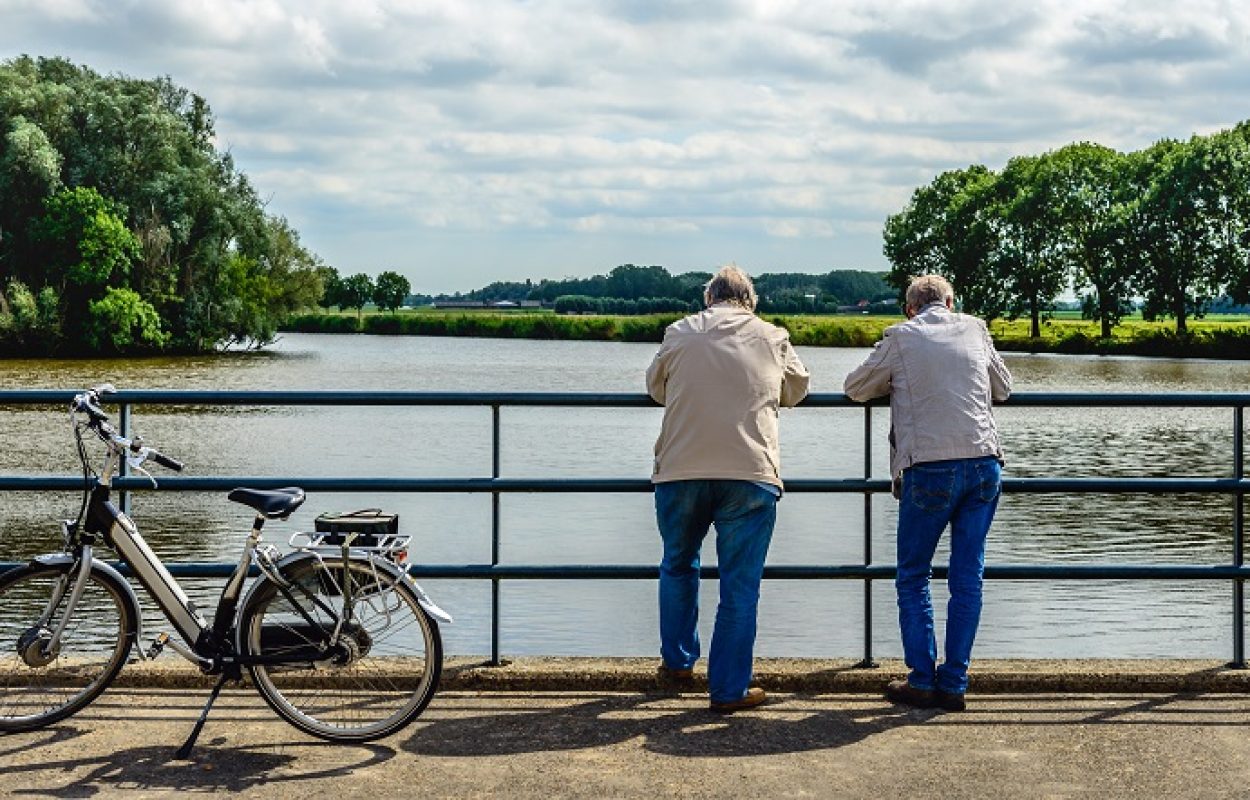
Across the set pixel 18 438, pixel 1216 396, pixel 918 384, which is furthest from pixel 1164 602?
pixel 18 438

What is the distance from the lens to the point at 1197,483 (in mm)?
6852

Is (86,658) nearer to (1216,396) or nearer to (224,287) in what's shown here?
(1216,396)

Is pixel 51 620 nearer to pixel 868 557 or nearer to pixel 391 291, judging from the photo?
pixel 868 557

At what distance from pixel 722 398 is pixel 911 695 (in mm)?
1442

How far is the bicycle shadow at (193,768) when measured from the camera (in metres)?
5.45

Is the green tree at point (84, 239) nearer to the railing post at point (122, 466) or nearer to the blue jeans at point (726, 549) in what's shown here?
the railing post at point (122, 466)

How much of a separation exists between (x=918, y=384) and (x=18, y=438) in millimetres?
30963

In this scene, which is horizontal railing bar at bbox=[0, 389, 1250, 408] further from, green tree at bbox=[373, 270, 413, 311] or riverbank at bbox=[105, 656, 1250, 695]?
green tree at bbox=[373, 270, 413, 311]

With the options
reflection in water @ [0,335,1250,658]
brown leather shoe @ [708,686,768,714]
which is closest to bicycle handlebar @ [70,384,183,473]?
brown leather shoe @ [708,686,768,714]

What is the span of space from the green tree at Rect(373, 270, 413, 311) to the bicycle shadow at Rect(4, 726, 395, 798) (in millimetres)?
180335

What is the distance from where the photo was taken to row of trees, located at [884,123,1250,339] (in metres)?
75.1

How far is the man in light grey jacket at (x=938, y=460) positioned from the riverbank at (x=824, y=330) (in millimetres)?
35069

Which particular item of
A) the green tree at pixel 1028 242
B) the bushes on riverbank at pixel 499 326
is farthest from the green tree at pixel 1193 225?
the bushes on riverbank at pixel 499 326

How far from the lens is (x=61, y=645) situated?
6.30 metres
